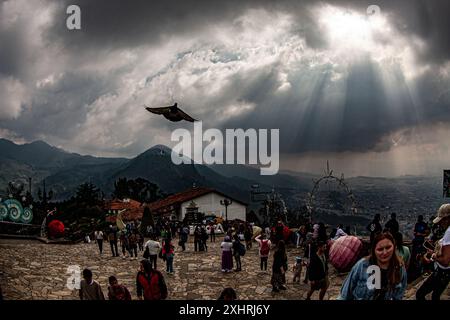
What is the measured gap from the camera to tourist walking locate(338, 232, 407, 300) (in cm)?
386

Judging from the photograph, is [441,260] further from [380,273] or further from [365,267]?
[365,267]

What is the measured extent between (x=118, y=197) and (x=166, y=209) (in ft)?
52.9

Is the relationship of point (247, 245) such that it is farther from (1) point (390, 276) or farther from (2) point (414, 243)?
(1) point (390, 276)

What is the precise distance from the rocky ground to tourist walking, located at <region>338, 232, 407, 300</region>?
11.5 ft

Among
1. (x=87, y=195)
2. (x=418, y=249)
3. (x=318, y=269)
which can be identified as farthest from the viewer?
(x=87, y=195)

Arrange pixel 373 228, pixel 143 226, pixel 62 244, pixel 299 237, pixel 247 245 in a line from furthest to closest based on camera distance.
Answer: pixel 143 226, pixel 62 244, pixel 247 245, pixel 299 237, pixel 373 228

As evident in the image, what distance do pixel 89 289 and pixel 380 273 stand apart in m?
4.91

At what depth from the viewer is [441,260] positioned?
462 cm

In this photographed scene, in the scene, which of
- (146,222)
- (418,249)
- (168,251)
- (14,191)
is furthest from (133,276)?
(14,191)

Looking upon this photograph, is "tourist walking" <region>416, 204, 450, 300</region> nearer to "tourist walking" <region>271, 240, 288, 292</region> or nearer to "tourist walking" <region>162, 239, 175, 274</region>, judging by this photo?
"tourist walking" <region>271, 240, 288, 292</region>

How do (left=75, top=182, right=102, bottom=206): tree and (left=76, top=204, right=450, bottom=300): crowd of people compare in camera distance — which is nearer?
(left=76, top=204, right=450, bottom=300): crowd of people

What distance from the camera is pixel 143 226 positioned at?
22562mm

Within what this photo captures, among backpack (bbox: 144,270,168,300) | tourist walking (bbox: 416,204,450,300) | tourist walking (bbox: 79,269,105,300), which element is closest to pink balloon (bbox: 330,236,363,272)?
tourist walking (bbox: 416,204,450,300)
